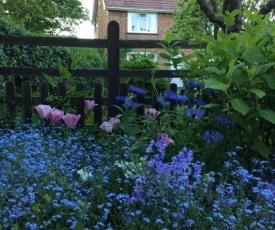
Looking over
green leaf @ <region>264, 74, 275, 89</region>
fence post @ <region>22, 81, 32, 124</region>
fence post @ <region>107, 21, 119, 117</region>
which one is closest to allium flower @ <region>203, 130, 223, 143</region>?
green leaf @ <region>264, 74, 275, 89</region>

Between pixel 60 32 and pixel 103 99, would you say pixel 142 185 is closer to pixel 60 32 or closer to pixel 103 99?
pixel 103 99

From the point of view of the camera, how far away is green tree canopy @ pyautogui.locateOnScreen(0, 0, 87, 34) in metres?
23.1

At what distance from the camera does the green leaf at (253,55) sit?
8.33ft

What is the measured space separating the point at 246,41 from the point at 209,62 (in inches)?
15.5

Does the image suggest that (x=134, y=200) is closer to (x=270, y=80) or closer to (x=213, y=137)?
(x=213, y=137)

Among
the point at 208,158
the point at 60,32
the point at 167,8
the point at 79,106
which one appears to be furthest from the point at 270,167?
the point at 60,32

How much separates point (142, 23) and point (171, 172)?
2743 cm

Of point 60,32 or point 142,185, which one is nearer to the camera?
point 142,185

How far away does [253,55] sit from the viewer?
2566mm

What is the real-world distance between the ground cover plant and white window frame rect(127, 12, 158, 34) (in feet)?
83.6

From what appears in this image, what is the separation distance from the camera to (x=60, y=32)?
30828 mm

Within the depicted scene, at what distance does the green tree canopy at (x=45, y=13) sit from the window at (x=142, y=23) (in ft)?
14.6

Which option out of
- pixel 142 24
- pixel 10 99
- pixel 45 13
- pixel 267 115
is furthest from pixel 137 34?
pixel 267 115

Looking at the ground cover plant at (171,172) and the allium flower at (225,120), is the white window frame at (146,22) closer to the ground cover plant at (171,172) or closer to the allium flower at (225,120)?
the ground cover plant at (171,172)
